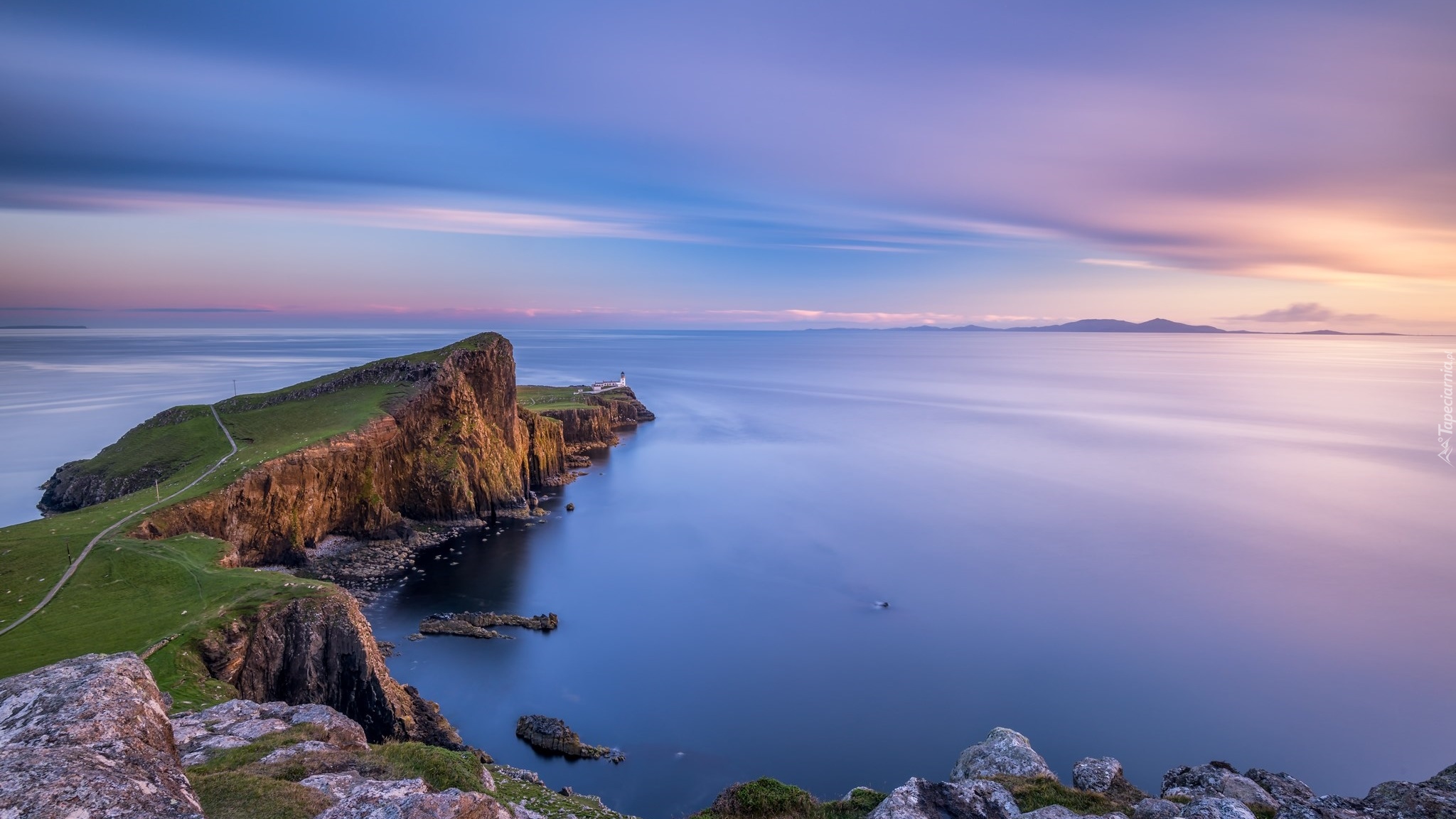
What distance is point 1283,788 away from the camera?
2272cm

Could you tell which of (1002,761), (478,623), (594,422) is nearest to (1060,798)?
(1002,761)

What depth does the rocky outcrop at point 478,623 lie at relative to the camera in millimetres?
46094

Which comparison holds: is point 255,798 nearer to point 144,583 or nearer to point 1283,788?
point 144,583

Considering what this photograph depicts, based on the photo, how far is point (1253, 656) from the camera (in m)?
45.0

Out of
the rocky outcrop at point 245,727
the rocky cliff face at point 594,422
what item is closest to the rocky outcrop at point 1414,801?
the rocky outcrop at point 245,727

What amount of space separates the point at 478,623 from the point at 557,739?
15.5 meters

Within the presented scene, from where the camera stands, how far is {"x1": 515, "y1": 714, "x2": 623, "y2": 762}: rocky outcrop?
1358 inches

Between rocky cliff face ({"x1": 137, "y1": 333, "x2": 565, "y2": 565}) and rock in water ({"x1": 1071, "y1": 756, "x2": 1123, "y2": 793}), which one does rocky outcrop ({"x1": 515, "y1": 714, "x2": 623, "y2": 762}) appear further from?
rocky cliff face ({"x1": 137, "y1": 333, "x2": 565, "y2": 565})

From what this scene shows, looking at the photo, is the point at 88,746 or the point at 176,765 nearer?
the point at 88,746

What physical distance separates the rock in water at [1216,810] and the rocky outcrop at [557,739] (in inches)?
976

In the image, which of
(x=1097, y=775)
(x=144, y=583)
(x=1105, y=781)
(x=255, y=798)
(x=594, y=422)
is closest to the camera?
(x=255, y=798)

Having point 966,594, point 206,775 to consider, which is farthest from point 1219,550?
point 206,775

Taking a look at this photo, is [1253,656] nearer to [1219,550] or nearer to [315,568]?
[1219,550]

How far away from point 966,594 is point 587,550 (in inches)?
1345
